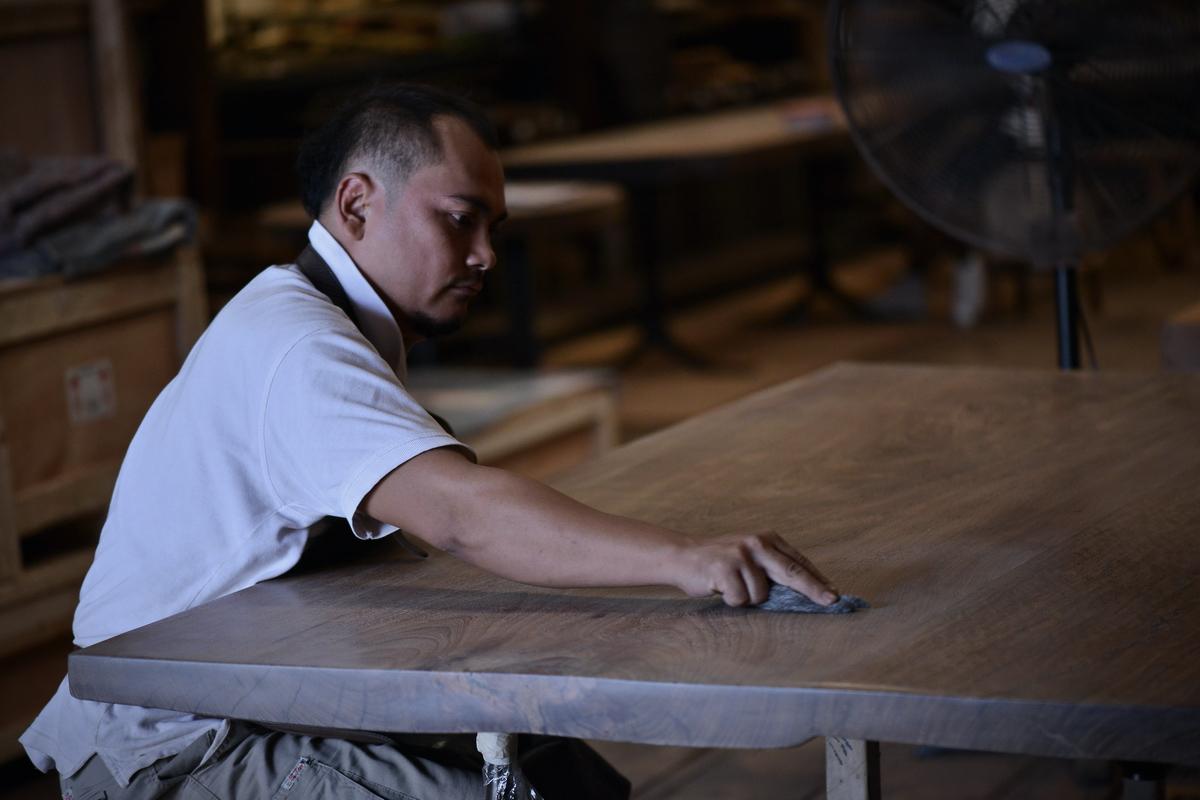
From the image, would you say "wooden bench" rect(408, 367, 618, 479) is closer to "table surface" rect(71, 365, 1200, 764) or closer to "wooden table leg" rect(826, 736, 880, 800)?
"table surface" rect(71, 365, 1200, 764)

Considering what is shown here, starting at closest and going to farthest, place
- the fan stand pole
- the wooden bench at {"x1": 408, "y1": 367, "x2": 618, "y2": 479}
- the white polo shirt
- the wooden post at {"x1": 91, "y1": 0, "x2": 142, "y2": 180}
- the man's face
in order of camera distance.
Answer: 1. the white polo shirt
2. the man's face
3. the fan stand pole
4. the wooden post at {"x1": 91, "y1": 0, "x2": 142, "y2": 180}
5. the wooden bench at {"x1": 408, "y1": 367, "x2": 618, "y2": 479}

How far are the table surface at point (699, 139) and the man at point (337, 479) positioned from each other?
3945mm

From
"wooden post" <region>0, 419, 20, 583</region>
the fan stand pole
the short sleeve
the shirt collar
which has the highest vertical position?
the shirt collar

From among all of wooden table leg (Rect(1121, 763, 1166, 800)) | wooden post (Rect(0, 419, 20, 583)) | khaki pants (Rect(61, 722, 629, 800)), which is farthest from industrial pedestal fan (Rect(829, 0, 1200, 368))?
wooden post (Rect(0, 419, 20, 583))

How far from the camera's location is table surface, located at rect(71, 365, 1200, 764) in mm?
1161

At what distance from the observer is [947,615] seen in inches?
52.6

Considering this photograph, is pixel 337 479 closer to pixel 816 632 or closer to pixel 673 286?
pixel 816 632

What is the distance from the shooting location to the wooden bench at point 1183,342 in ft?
8.80

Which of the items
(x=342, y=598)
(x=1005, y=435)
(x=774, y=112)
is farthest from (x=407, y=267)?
(x=774, y=112)

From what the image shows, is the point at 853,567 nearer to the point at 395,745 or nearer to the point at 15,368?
the point at 395,745

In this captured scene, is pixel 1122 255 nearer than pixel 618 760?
No

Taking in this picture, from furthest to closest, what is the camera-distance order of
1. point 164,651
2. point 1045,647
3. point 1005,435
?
point 1005,435 < point 164,651 < point 1045,647

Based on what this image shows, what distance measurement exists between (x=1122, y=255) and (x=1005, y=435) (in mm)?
6825

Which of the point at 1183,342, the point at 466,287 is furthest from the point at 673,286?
the point at 466,287
